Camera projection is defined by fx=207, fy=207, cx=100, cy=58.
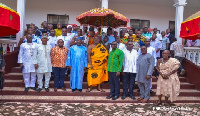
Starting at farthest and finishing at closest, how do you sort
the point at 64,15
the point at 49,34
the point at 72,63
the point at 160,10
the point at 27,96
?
the point at 160,10 → the point at 64,15 → the point at 49,34 → the point at 72,63 → the point at 27,96

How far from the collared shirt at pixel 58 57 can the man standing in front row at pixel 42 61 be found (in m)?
0.13

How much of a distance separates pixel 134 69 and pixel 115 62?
0.65 metres

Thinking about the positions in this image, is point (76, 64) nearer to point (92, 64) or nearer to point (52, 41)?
point (92, 64)

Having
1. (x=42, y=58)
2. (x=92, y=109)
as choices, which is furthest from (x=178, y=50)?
(x=42, y=58)

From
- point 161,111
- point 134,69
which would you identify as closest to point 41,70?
point 134,69

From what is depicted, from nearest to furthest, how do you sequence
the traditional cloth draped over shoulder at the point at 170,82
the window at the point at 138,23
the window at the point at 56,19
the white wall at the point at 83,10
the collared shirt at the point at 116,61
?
the traditional cloth draped over shoulder at the point at 170,82 → the collared shirt at the point at 116,61 → the white wall at the point at 83,10 → the window at the point at 56,19 → the window at the point at 138,23

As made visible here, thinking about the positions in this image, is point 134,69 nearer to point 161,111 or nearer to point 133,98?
point 133,98

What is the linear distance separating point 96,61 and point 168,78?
2.30 metres

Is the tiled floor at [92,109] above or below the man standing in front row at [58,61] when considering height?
below

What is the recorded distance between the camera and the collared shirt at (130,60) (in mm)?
6527

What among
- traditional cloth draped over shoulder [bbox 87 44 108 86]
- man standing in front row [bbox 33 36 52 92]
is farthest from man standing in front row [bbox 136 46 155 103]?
man standing in front row [bbox 33 36 52 92]

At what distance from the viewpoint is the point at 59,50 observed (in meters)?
6.80

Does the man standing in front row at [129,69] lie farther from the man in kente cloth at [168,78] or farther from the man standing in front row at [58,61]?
the man standing in front row at [58,61]

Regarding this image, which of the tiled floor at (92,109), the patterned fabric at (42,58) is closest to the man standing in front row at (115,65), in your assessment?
the tiled floor at (92,109)
